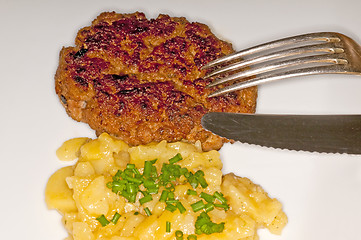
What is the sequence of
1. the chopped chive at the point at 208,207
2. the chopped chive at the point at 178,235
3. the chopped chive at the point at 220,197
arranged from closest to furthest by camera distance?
the chopped chive at the point at 178,235
the chopped chive at the point at 208,207
the chopped chive at the point at 220,197

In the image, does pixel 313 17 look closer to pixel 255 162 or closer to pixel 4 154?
pixel 255 162

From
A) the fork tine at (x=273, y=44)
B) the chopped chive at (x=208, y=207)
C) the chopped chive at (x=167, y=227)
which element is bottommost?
the chopped chive at (x=167, y=227)

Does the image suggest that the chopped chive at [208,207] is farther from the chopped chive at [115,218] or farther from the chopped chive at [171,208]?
the chopped chive at [115,218]

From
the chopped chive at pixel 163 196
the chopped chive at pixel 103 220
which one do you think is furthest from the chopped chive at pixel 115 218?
the chopped chive at pixel 163 196

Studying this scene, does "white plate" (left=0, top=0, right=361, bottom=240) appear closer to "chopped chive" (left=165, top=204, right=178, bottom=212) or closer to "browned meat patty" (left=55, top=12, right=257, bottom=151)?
"browned meat patty" (left=55, top=12, right=257, bottom=151)

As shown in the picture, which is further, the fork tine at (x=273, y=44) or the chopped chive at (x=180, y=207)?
the fork tine at (x=273, y=44)

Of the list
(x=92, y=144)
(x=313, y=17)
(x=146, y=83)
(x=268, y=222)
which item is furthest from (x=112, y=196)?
(x=313, y=17)

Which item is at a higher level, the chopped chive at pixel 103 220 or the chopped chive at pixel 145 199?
the chopped chive at pixel 145 199

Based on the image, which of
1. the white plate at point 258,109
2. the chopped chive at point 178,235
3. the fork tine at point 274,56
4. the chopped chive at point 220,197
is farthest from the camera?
the fork tine at point 274,56
